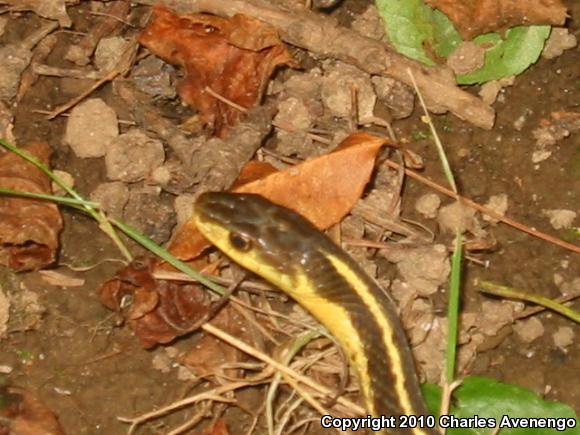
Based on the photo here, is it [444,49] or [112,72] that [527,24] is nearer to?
[444,49]

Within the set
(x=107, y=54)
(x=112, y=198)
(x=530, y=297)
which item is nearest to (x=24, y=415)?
(x=112, y=198)

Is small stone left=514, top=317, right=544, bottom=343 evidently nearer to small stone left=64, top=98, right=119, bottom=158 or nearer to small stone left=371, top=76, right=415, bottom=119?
small stone left=371, top=76, right=415, bottom=119

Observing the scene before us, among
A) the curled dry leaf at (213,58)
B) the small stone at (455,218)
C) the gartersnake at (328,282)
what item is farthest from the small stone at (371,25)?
the gartersnake at (328,282)

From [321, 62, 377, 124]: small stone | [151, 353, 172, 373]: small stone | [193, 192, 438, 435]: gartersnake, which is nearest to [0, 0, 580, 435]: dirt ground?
[151, 353, 172, 373]: small stone

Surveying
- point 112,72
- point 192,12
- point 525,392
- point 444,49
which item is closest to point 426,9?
point 444,49

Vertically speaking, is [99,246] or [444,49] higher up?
[444,49]
